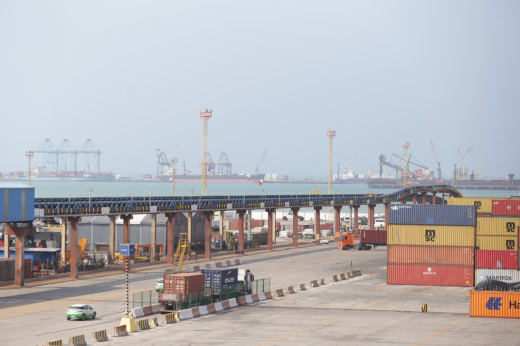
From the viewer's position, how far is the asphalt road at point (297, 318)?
42.9m

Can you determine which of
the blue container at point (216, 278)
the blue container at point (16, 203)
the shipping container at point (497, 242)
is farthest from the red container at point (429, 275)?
the blue container at point (16, 203)

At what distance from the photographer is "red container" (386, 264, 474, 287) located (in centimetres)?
6881

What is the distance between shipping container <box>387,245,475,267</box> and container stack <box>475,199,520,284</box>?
1307 millimetres

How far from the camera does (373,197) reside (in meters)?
156

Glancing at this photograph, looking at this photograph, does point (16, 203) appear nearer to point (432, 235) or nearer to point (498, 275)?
point (432, 235)

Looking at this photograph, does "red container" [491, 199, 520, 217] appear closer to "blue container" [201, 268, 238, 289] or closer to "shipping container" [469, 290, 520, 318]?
"shipping container" [469, 290, 520, 318]

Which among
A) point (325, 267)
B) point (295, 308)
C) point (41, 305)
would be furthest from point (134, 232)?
point (295, 308)

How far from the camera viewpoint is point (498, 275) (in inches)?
2571

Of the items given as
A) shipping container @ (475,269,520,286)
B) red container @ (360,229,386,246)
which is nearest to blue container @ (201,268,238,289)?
shipping container @ (475,269,520,286)

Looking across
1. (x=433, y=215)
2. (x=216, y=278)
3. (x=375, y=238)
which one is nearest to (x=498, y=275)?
(x=433, y=215)

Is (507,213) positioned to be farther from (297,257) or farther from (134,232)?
(134,232)

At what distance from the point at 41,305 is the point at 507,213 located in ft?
221

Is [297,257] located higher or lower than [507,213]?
lower

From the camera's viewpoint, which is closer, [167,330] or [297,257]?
[167,330]
